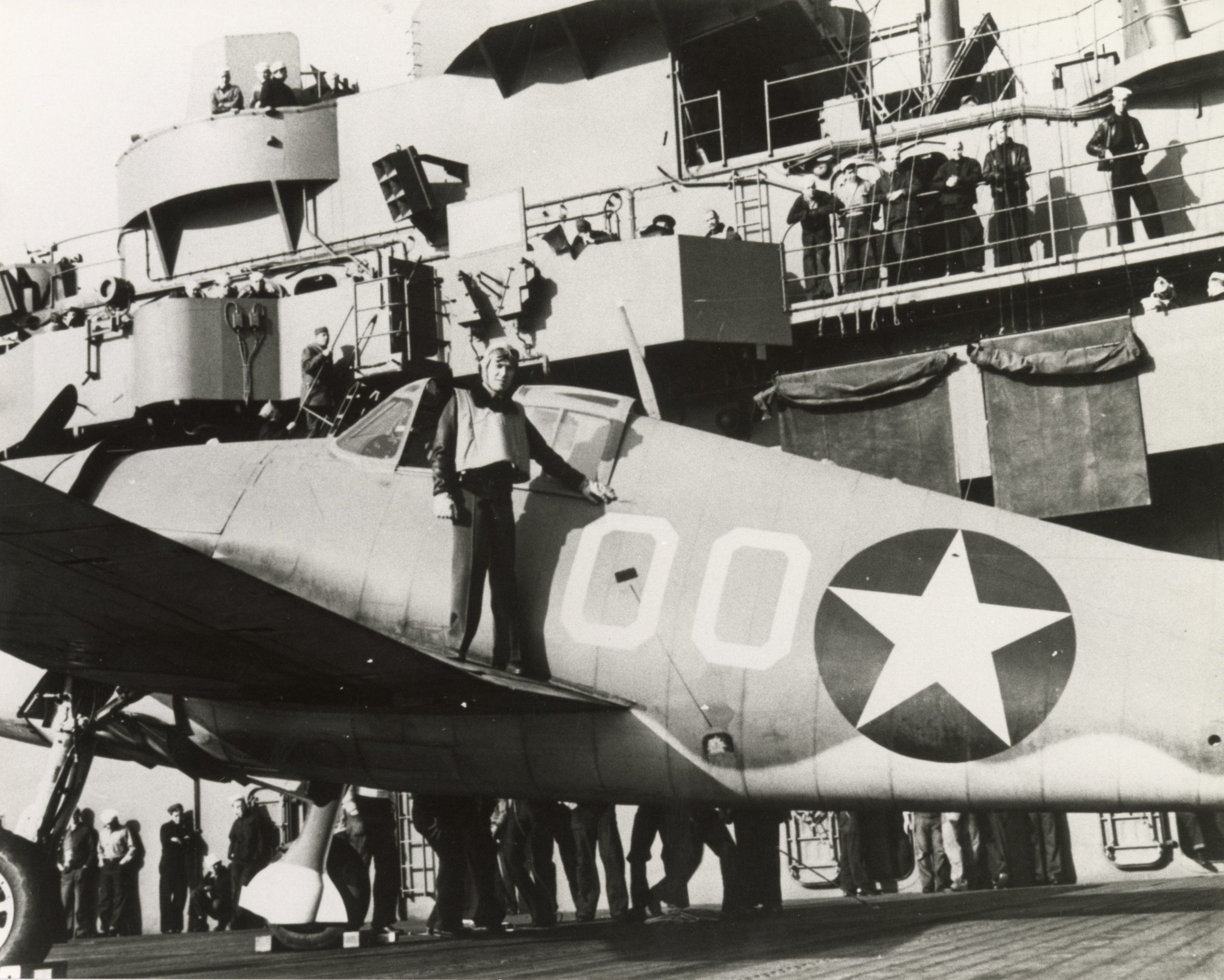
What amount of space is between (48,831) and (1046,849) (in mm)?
11337

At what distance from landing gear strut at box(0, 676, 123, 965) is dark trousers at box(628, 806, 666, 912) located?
4.91m

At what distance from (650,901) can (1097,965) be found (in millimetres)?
7294

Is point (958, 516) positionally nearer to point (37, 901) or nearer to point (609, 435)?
point (609, 435)

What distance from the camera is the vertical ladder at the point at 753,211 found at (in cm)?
1812

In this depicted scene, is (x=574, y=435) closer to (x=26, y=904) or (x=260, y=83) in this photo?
(x=26, y=904)

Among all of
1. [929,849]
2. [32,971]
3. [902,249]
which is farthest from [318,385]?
[32,971]

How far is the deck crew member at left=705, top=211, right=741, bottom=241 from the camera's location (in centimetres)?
1727

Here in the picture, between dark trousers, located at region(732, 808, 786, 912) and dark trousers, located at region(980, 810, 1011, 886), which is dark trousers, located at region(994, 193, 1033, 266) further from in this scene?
dark trousers, located at region(732, 808, 786, 912)

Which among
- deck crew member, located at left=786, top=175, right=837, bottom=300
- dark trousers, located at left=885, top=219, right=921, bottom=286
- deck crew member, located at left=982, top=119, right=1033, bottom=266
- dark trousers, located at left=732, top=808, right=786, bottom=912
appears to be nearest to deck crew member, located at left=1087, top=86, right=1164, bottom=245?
deck crew member, located at left=982, top=119, right=1033, bottom=266

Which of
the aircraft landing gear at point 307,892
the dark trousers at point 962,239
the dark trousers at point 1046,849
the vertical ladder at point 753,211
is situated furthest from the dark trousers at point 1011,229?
the aircraft landing gear at point 307,892

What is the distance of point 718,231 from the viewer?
17344 millimetres

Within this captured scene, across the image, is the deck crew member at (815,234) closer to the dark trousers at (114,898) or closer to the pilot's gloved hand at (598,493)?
the pilot's gloved hand at (598,493)

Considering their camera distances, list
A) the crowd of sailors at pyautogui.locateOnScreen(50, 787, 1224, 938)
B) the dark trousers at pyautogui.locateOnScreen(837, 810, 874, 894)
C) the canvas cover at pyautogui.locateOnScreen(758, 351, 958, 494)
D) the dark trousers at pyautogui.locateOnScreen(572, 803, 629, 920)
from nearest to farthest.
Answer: the crowd of sailors at pyautogui.locateOnScreen(50, 787, 1224, 938) < the dark trousers at pyautogui.locateOnScreen(572, 803, 629, 920) < the canvas cover at pyautogui.locateOnScreen(758, 351, 958, 494) < the dark trousers at pyautogui.locateOnScreen(837, 810, 874, 894)

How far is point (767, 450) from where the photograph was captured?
8.17 metres
